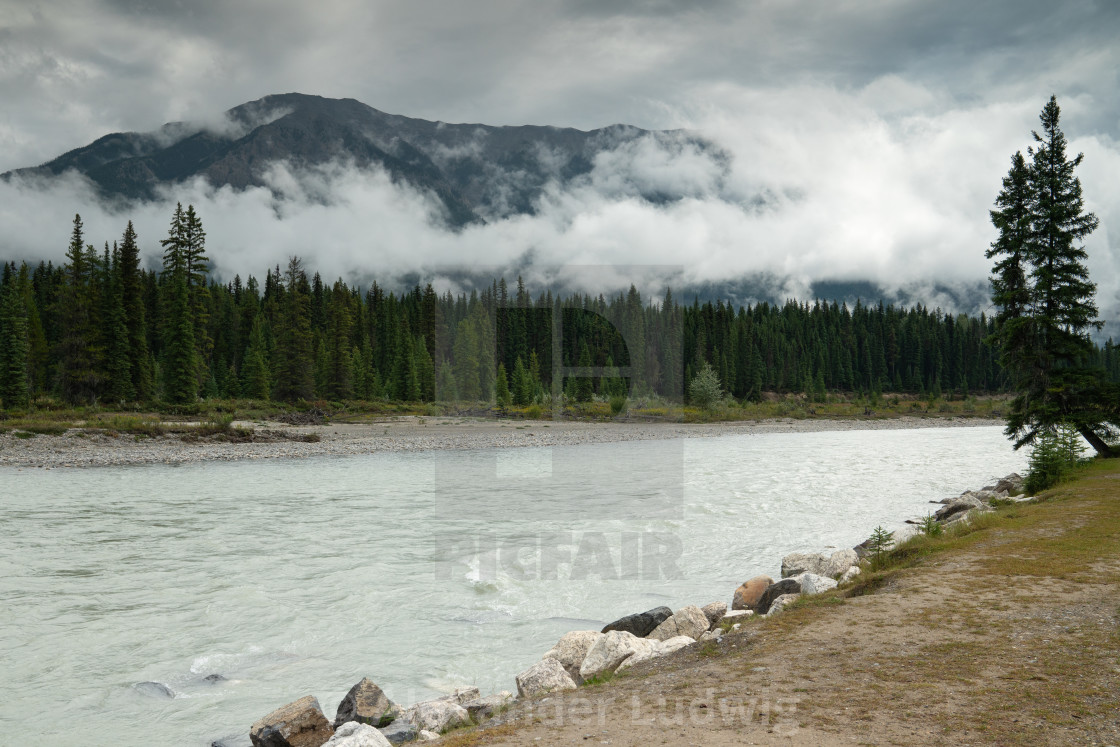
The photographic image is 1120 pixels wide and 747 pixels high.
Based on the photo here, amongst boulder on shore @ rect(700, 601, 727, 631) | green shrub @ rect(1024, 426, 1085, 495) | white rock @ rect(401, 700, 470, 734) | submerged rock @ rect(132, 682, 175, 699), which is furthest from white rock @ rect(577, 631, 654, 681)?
green shrub @ rect(1024, 426, 1085, 495)

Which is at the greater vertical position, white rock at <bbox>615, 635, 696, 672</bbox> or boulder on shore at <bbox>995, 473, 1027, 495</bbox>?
white rock at <bbox>615, 635, 696, 672</bbox>

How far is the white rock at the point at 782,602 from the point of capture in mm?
8728

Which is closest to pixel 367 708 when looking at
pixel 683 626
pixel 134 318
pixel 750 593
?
pixel 683 626

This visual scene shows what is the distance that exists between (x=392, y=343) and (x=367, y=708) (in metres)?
95.8

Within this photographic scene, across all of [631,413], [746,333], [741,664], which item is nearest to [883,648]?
[741,664]

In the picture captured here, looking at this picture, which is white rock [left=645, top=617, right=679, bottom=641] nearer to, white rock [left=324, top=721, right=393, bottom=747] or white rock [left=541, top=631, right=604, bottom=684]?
white rock [left=541, top=631, right=604, bottom=684]

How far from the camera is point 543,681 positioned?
6.82m

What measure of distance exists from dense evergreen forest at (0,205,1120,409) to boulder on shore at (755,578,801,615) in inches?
934

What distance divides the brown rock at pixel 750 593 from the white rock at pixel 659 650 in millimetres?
2065

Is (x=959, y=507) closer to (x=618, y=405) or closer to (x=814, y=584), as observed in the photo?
(x=814, y=584)

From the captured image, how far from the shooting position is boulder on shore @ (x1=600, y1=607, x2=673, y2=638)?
8.92 meters

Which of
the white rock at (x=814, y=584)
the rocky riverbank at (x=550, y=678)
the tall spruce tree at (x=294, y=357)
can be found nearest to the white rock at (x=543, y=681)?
the rocky riverbank at (x=550, y=678)

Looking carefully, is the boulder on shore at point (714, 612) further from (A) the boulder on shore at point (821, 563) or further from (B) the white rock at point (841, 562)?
(B) the white rock at point (841, 562)

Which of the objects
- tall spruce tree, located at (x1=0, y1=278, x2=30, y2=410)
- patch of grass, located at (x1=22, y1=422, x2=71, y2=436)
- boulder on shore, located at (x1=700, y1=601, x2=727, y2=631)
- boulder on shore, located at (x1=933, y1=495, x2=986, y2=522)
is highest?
tall spruce tree, located at (x1=0, y1=278, x2=30, y2=410)
